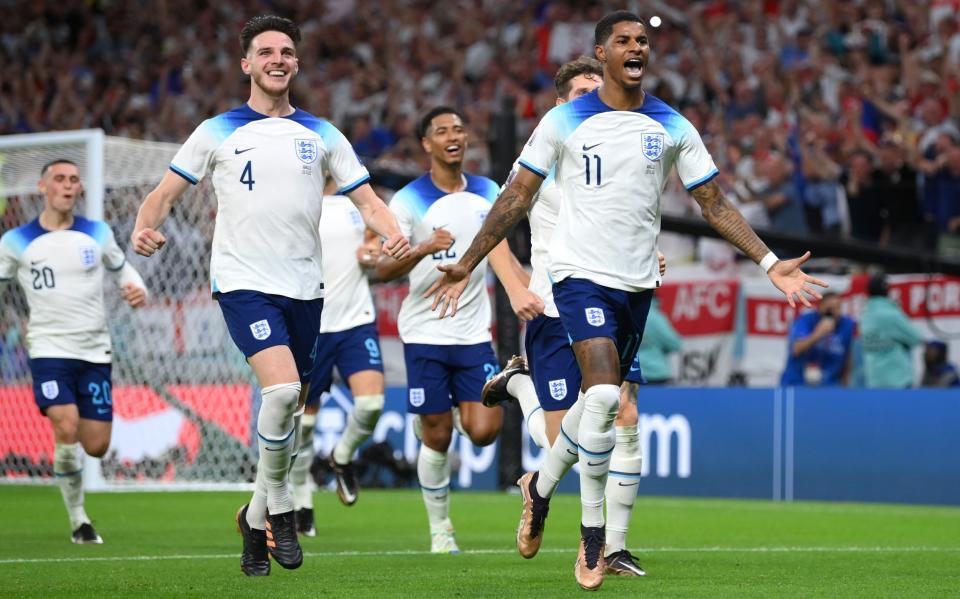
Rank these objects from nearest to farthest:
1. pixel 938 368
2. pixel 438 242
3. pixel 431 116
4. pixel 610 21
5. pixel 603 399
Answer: pixel 603 399 < pixel 610 21 < pixel 438 242 < pixel 431 116 < pixel 938 368

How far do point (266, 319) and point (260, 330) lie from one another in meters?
0.06

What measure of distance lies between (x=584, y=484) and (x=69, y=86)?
60.9ft

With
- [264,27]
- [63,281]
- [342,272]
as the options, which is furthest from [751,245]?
[63,281]

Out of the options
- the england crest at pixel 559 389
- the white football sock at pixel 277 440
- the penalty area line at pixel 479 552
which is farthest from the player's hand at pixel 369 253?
the white football sock at pixel 277 440

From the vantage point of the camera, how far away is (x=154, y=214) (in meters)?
7.82

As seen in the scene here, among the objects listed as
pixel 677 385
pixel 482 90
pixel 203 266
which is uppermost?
pixel 482 90

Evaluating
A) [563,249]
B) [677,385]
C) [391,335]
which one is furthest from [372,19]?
[563,249]

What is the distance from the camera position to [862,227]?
16578 millimetres

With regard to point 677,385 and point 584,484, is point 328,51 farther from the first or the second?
point 584,484

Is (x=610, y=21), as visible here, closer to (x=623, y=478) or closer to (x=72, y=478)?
(x=623, y=478)

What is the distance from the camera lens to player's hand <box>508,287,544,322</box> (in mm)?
8445

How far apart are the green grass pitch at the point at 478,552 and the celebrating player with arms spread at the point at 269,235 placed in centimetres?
48

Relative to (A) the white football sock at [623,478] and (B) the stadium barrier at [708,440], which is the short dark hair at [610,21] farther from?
(B) the stadium barrier at [708,440]

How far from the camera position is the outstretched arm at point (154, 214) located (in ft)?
25.1
